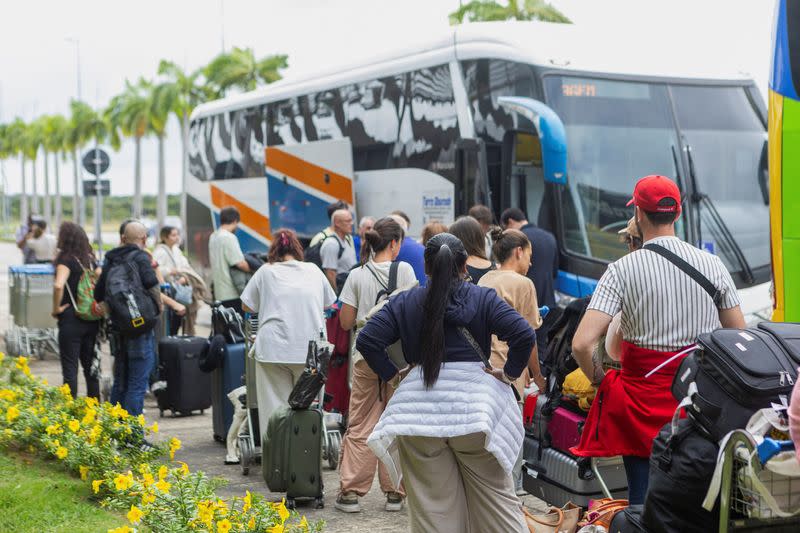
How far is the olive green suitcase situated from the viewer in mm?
7105

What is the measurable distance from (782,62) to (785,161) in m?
0.66

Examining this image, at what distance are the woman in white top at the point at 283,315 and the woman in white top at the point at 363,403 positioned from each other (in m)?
0.53

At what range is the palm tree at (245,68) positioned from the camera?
53281 mm

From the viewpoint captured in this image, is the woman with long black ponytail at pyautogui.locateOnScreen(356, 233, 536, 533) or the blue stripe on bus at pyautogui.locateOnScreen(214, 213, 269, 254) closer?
the woman with long black ponytail at pyautogui.locateOnScreen(356, 233, 536, 533)

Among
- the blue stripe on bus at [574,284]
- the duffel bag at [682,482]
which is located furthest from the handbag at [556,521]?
the blue stripe on bus at [574,284]

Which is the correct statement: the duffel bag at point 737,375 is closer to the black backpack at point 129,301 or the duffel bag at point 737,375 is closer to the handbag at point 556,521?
the handbag at point 556,521

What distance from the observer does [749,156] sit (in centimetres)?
1166

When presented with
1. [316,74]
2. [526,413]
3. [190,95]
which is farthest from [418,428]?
[190,95]

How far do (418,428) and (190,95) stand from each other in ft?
196

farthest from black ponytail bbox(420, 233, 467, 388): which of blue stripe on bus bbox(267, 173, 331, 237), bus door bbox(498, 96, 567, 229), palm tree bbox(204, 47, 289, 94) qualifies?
palm tree bbox(204, 47, 289, 94)

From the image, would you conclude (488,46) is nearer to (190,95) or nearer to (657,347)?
(657,347)

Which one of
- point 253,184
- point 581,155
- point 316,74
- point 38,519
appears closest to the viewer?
point 38,519

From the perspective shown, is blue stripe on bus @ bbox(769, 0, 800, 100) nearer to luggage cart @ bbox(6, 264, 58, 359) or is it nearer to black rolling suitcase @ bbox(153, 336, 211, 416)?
black rolling suitcase @ bbox(153, 336, 211, 416)

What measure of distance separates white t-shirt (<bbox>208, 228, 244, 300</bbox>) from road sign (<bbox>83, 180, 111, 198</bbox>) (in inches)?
319
